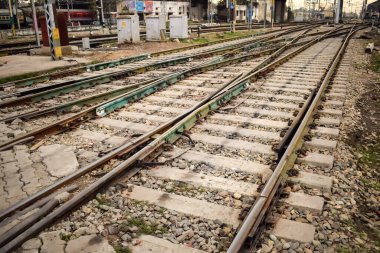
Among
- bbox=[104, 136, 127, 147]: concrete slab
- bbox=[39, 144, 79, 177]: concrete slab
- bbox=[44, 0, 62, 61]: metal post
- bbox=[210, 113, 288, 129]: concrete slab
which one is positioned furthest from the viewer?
bbox=[44, 0, 62, 61]: metal post

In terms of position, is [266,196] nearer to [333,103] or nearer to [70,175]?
[70,175]

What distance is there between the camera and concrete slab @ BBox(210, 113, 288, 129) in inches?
248

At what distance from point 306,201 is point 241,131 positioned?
2.30 m

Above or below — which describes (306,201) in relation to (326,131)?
below

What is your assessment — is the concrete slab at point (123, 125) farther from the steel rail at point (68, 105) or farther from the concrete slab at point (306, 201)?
the concrete slab at point (306, 201)

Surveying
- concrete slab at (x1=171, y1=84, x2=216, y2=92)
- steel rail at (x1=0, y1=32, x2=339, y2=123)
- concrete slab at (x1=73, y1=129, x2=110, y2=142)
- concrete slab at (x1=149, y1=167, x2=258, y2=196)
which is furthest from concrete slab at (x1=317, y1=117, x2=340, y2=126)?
steel rail at (x1=0, y1=32, x2=339, y2=123)

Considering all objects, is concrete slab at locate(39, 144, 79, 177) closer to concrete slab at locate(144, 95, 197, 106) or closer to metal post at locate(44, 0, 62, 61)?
concrete slab at locate(144, 95, 197, 106)

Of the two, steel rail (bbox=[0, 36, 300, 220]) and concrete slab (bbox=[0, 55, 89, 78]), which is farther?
concrete slab (bbox=[0, 55, 89, 78])

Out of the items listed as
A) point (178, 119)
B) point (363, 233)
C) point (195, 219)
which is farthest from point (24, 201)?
point (363, 233)

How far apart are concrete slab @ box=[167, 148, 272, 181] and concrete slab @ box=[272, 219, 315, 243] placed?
0.94 metres

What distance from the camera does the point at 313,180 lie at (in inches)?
171

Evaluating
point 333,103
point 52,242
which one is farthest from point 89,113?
point 333,103

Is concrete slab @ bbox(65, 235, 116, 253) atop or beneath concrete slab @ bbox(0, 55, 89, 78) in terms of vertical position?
beneath

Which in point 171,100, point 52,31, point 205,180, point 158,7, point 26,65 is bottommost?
point 205,180
